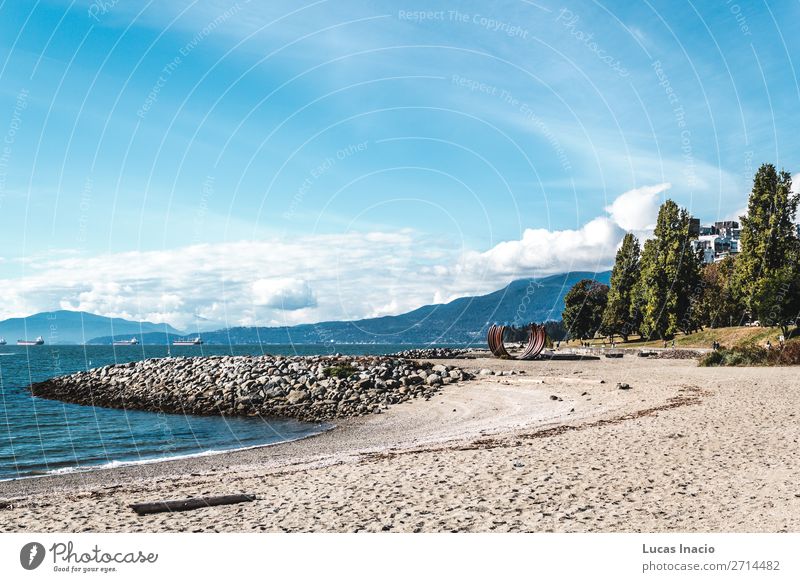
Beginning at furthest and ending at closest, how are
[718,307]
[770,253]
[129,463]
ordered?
Result: [718,307], [770,253], [129,463]

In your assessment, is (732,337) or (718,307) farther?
(718,307)

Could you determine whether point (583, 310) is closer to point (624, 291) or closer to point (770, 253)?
point (624, 291)

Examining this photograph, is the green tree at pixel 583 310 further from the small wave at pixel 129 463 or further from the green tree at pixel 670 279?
the small wave at pixel 129 463

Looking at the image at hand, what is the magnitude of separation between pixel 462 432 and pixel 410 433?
7.81 feet

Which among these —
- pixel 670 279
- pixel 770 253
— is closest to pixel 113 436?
pixel 770 253

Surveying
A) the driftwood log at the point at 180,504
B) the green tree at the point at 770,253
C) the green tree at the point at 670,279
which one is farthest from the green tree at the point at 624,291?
the driftwood log at the point at 180,504

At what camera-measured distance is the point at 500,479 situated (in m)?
11.8

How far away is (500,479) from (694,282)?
2736 inches

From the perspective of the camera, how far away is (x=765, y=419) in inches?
684

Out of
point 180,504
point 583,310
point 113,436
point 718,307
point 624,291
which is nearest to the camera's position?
point 180,504

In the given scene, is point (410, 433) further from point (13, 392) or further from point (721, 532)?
point (13, 392)

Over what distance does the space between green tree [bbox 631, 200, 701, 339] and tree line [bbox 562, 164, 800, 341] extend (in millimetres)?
112

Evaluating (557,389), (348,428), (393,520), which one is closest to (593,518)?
(393,520)

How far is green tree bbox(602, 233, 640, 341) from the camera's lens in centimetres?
8275
